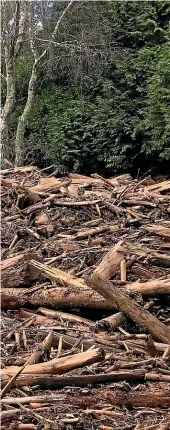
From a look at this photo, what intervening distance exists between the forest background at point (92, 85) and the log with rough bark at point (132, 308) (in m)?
11.3

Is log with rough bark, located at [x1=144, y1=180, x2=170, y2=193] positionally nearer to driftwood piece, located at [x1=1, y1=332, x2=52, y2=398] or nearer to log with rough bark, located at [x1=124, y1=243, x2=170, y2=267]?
log with rough bark, located at [x1=124, y1=243, x2=170, y2=267]

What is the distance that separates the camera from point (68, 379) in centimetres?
303

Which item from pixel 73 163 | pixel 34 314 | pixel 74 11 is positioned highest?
pixel 74 11

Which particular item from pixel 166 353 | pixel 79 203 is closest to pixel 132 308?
pixel 166 353

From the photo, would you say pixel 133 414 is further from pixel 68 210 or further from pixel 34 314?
pixel 68 210

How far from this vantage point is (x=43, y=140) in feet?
57.8

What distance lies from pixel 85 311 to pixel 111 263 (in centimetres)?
46

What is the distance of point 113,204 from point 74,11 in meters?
12.9

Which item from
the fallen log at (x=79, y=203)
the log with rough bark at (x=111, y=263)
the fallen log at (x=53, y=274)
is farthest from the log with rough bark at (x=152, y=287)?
the fallen log at (x=79, y=203)

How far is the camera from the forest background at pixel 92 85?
1572 centimetres

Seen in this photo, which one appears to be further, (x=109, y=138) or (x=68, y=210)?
(x=109, y=138)

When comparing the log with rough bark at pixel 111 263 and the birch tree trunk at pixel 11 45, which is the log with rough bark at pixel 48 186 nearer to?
the log with rough bark at pixel 111 263

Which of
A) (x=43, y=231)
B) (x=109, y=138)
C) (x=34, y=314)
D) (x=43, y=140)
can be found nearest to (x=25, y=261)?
(x=34, y=314)

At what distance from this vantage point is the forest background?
1572 cm
